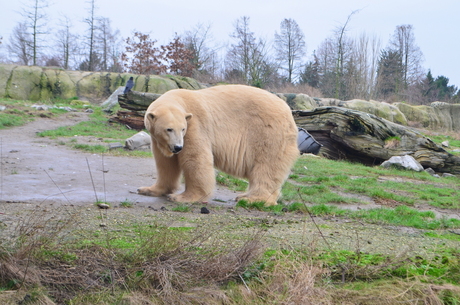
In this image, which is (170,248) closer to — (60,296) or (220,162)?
(60,296)

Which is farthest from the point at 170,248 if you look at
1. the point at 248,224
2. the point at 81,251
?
the point at 248,224

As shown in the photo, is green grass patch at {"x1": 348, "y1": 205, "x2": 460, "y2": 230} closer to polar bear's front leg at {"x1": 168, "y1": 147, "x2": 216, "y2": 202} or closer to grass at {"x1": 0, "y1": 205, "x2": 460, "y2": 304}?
polar bear's front leg at {"x1": 168, "y1": 147, "x2": 216, "y2": 202}

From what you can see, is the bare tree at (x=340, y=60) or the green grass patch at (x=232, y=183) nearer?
the green grass patch at (x=232, y=183)

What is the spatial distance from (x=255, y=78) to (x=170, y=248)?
30.0 meters

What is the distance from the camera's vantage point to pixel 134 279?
296cm

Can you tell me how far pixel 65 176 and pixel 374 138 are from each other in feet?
31.9

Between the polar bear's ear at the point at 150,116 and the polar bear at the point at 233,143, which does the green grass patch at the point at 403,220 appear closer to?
the polar bear at the point at 233,143

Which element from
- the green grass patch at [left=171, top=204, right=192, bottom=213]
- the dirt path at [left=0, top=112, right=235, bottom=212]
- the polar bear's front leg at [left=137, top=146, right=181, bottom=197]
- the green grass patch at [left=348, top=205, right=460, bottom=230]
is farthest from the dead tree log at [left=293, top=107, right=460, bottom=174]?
the green grass patch at [left=171, top=204, right=192, bottom=213]

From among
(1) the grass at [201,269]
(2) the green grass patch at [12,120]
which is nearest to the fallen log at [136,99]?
(2) the green grass patch at [12,120]

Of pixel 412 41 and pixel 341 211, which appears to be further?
pixel 412 41

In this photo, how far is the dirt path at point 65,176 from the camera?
5.84m

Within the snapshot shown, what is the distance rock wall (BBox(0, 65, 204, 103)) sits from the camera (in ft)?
75.6

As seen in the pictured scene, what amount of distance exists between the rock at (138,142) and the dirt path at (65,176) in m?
1.33

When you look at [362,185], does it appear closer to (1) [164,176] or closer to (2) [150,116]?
(1) [164,176]
